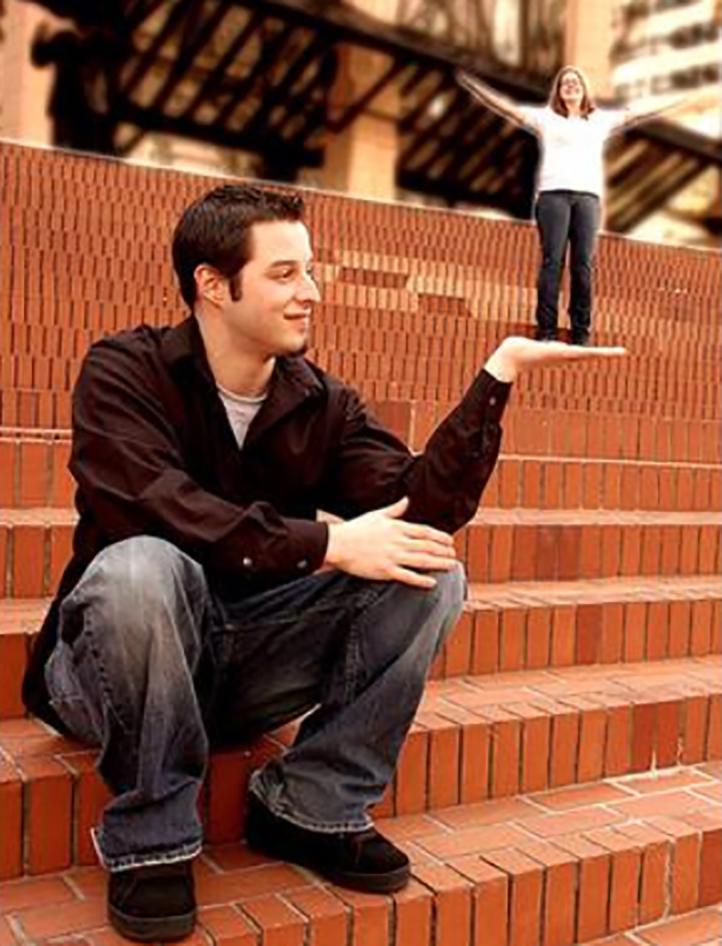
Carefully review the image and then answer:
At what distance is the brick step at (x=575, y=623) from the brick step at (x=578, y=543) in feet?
0.17

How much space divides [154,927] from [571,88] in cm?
508

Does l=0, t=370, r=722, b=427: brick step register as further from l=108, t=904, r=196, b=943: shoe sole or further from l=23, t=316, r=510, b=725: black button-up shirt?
l=108, t=904, r=196, b=943: shoe sole

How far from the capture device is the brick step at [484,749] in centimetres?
202

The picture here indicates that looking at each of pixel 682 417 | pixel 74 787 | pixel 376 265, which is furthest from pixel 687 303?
pixel 74 787

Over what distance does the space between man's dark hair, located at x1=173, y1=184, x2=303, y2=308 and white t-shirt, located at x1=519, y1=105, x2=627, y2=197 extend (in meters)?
4.15

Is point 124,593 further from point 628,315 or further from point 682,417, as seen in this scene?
point 628,315

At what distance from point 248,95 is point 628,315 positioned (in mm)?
8241

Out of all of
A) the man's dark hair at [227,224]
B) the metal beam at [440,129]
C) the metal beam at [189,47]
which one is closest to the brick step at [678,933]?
the man's dark hair at [227,224]

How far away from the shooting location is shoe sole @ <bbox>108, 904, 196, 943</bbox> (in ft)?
5.73

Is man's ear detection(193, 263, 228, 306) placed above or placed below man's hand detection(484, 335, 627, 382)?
above

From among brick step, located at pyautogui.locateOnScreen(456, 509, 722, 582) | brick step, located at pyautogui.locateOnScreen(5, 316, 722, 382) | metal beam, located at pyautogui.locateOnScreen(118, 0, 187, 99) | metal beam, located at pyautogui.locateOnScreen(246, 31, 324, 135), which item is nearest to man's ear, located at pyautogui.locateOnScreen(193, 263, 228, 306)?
brick step, located at pyautogui.locateOnScreen(456, 509, 722, 582)

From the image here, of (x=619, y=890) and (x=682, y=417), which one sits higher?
(x=682, y=417)

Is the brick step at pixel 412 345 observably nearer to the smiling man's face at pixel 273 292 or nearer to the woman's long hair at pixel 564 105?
the woman's long hair at pixel 564 105

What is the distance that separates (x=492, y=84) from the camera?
52.0ft
